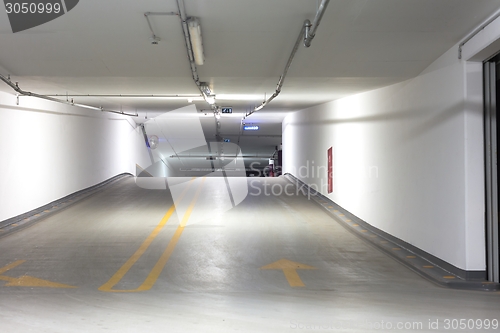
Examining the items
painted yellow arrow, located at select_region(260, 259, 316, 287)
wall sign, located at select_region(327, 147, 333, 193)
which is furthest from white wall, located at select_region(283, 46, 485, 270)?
painted yellow arrow, located at select_region(260, 259, 316, 287)

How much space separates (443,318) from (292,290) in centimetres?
221

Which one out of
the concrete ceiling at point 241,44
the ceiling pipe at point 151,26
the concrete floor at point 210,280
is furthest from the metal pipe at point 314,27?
the concrete floor at point 210,280

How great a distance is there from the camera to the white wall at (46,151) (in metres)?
11.8

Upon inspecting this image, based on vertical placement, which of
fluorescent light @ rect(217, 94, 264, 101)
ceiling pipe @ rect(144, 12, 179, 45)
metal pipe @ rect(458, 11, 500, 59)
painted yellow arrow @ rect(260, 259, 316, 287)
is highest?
fluorescent light @ rect(217, 94, 264, 101)

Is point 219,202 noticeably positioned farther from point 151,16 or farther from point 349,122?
point 151,16

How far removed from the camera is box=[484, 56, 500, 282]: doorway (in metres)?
7.10

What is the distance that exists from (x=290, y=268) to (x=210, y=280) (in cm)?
150

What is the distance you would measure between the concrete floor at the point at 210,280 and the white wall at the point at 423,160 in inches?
30.4

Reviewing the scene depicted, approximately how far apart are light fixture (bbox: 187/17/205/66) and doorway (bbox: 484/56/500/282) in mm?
4246

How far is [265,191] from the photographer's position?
1839cm

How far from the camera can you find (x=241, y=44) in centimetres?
762

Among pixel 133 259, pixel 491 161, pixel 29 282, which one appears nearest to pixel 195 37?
pixel 133 259

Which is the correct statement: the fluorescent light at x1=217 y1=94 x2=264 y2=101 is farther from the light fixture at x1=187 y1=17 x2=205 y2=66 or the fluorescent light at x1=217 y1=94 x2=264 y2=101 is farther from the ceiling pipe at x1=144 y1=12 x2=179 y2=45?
the ceiling pipe at x1=144 y1=12 x2=179 y2=45

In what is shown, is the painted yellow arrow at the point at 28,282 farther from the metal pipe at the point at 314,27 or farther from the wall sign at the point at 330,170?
the wall sign at the point at 330,170
